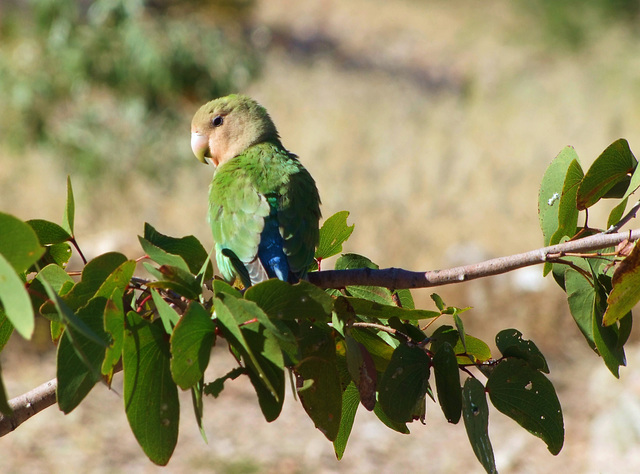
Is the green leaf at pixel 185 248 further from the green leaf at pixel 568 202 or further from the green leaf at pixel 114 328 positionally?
the green leaf at pixel 568 202

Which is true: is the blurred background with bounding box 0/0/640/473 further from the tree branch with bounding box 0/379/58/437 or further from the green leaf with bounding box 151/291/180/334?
the tree branch with bounding box 0/379/58/437

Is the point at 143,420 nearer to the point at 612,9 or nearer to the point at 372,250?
the point at 372,250

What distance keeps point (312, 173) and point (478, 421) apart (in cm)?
790

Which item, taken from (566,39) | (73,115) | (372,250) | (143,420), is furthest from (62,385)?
(566,39)

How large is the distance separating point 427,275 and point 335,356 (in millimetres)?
233

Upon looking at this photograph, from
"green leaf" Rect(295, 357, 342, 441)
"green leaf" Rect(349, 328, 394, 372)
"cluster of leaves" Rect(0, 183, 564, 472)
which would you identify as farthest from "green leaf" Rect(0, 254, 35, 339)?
"green leaf" Rect(349, 328, 394, 372)

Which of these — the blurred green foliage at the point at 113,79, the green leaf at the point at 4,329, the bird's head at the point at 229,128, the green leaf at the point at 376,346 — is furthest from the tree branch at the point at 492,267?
the blurred green foliage at the point at 113,79

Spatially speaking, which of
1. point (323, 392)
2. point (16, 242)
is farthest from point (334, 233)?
point (16, 242)

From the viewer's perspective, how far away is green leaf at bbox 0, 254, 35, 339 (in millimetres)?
824

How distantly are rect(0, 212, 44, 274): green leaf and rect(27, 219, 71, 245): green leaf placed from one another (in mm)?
413

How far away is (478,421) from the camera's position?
120 centimetres

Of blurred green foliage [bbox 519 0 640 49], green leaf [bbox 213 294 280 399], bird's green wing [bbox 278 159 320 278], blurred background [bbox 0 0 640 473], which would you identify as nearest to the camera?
green leaf [bbox 213 294 280 399]

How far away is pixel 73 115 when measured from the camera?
734 centimetres

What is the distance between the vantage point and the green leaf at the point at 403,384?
1195 mm
